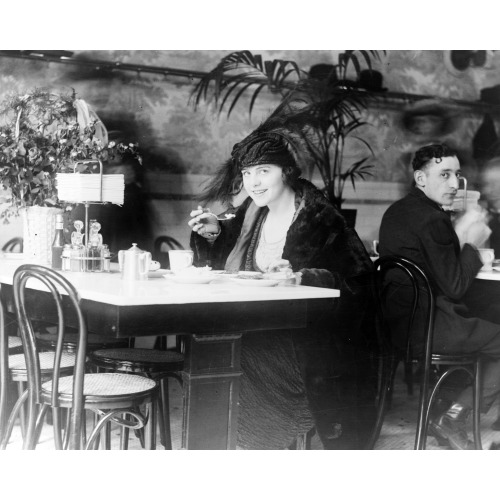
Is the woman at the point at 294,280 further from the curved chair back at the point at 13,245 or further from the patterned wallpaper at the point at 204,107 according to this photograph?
the curved chair back at the point at 13,245

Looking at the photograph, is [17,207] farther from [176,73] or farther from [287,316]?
[287,316]

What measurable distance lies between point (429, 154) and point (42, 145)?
178 cm

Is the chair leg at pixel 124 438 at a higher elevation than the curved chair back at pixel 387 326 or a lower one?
lower

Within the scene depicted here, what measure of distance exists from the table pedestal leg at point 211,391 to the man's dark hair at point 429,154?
1.29m

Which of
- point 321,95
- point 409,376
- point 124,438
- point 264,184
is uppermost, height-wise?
point 321,95

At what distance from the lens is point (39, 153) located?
3.67 m

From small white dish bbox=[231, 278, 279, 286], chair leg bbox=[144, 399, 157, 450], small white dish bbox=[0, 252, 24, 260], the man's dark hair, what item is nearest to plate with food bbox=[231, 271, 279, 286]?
small white dish bbox=[231, 278, 279, 286]

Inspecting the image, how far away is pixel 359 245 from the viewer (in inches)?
139

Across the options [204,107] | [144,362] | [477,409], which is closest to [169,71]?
[204,107]

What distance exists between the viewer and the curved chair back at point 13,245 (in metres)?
3.85

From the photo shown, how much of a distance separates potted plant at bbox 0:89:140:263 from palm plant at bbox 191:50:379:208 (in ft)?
2.02

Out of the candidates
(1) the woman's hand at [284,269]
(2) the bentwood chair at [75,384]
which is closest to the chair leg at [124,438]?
(2) the bentwood chair at [75,384]

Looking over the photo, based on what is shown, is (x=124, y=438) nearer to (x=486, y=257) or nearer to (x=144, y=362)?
(x=144, y=362)

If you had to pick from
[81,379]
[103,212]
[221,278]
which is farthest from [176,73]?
[81,379]
